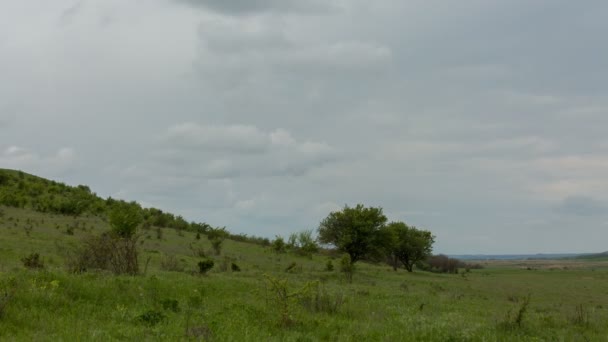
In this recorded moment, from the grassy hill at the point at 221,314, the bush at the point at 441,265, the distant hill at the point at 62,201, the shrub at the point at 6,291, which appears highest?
the distant hill at the point at 62,201

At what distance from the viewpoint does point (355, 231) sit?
47125 millimetres

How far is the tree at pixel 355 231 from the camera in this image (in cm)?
4712

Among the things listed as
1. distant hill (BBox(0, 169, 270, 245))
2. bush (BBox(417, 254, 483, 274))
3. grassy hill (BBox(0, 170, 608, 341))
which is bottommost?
grassy hill (BBox(0, 170, 608, 341))

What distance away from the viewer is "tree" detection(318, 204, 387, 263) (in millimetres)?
47125

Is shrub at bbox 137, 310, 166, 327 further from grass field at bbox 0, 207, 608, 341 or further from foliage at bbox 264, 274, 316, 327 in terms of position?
foliage at bbox 264, 274, 316, 327

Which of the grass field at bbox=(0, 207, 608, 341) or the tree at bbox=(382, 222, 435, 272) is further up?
the tree at bbox=(382, 222, 435, 272)

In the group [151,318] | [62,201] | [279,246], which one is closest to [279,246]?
[279,246]

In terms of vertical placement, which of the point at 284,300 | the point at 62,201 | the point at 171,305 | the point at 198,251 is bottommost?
the point at 171,305

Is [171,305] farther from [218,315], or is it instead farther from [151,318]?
[151,318]

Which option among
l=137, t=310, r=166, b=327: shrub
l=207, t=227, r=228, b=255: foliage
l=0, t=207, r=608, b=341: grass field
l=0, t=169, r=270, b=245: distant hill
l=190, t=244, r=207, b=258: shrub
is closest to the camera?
l=0, t=207, r=608, b=341: grass field

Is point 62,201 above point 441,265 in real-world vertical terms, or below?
above

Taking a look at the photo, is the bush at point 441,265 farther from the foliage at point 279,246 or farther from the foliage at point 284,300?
the foliage at point 284,300

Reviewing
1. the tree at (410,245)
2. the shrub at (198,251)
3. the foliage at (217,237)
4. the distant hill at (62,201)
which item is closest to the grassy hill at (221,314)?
the shrub at (198,251)

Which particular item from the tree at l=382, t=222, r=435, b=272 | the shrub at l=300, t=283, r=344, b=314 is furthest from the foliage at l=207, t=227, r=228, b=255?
the shrub at l=300, t=283, r=344, b=314
